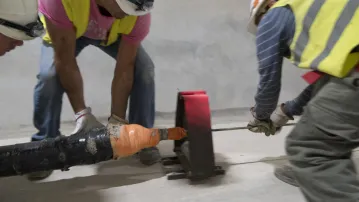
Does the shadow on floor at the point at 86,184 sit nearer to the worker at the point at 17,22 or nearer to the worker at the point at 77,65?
the worker at the point at 77,65

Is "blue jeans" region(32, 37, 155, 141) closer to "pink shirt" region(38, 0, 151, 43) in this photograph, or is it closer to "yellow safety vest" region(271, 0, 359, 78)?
"pink shirt" region(38, 0, 151, 43)

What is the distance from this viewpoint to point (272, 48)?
1.01m

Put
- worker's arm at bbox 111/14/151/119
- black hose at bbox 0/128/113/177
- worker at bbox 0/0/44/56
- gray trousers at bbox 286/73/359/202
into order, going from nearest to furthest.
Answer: gray trousers at bbox 286/73/359/202, worker at bbox 0/0/44/56, black hose at bbox 0/128/113/177, worker's arm at bbox 111/14/151/119

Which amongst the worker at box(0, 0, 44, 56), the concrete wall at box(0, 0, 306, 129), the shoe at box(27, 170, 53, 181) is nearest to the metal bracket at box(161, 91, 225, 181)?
the shoe at box(27, 170, 53, 181)

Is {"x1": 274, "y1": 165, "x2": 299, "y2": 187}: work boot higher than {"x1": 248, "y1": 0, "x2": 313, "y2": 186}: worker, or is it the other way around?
{"x1": 248, "y1": 0, "x2": 313, "y2": 186}: worker

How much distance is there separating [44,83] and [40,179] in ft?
0.94

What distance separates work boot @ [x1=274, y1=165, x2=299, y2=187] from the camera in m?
A: 1.22

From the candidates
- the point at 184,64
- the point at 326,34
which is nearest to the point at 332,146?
the point at 326,34

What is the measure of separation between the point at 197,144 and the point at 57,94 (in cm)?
46

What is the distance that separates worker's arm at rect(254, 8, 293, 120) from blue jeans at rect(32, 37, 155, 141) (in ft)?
1.41

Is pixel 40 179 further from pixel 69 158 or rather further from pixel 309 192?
pixel 309 192

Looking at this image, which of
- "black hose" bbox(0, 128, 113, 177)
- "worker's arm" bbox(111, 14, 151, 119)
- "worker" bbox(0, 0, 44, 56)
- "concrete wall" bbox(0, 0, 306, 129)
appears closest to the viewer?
"worker" bbox(0, 0, 44, 56)

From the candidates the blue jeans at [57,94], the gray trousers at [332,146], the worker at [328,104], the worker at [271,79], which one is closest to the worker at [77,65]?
the blue jeans at [57,94]

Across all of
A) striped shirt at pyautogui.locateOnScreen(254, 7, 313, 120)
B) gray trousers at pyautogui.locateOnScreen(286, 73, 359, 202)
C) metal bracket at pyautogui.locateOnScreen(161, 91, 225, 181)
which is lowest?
metal bracket at pyautogui.locateOnScreen(161, 91, 225, 181)
